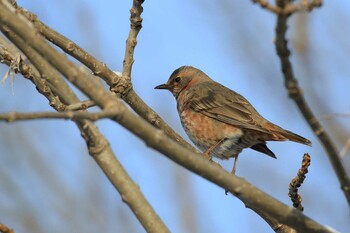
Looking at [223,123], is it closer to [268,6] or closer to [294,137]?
[294,137]

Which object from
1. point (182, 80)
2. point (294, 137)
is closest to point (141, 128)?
point (294, 137)

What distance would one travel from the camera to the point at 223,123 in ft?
21.2

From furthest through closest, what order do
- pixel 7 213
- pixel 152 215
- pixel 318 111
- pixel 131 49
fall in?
pixel 7 213 → pixel 318 111 → pixel 131 49 → pixel 152 215

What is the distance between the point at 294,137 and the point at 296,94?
3117 millimetres

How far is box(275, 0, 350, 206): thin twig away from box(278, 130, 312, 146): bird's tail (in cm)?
263

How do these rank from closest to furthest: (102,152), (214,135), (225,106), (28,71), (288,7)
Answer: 1. (288,7)
2. (102,152)
3. (28,71)
4. (214,135)
5. (225,106)

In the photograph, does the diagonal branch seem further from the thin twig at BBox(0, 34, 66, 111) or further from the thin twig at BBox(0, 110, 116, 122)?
the thin twig at BBox(0, 34, 66, 111)

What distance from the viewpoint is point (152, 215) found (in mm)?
2684

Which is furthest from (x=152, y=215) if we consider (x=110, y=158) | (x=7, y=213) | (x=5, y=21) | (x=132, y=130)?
(x=7, y=213)

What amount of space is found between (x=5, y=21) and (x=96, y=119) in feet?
1.91

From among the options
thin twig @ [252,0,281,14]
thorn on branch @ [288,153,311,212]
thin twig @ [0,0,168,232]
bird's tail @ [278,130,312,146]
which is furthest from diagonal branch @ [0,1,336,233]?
bird's tail @ [278,130,312,146]

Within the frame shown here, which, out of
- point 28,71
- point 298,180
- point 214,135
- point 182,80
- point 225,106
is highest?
point 182,80

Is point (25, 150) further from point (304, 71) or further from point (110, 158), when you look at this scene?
point (110, 158)

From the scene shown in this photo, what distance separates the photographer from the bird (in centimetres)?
607
